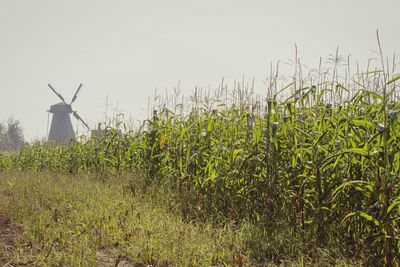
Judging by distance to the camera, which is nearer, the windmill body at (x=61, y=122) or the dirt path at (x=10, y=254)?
the dirt path at (x=10, y=254)

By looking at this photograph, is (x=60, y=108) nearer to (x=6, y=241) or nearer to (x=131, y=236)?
(x=6, y=241)

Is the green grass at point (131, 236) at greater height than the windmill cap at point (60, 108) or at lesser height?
lesser

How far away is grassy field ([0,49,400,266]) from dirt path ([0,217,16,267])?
108 millimetres

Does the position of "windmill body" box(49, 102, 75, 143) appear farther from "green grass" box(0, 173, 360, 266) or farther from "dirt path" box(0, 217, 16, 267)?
"dirt path" box(0, 217, 16, 267)

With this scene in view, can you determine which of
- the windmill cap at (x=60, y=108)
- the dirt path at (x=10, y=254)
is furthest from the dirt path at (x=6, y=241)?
the windmill cap at (x=60, y=108)

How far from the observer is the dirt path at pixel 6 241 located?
3372mm

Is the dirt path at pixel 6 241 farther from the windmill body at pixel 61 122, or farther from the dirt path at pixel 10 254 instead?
the windmill body at pixel 61 122

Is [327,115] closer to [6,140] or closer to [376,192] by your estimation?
[376,192]

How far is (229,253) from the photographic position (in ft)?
10.7

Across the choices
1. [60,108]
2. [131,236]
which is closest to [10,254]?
[131,236]

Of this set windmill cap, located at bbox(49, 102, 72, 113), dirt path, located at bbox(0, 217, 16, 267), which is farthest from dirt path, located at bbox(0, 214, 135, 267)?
windmill cap, located at bbox(49, 102, 72, 113)

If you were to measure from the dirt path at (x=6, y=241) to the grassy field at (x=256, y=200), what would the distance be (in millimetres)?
108

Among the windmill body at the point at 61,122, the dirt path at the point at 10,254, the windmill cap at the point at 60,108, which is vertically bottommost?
the dirt path at the point at 10,254

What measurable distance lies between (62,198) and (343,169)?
3894 mm
